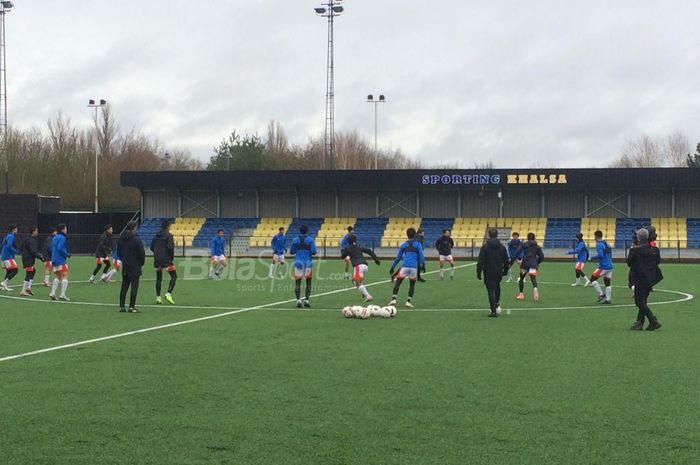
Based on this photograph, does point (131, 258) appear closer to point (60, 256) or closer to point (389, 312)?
point (60, 256)

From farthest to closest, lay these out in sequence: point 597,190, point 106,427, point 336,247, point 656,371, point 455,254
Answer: point 597,190, point 336,247, point 455,254, point 656,371, point 106,427

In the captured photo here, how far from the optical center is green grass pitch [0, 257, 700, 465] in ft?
24.3

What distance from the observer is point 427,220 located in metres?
64.1

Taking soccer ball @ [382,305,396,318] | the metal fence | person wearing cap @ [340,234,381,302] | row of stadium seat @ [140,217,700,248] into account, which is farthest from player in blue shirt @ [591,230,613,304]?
row of stadium seat @ [140,217,700,248]

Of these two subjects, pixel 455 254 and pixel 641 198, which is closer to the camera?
pixel 455 254

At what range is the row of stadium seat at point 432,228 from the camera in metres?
58.2

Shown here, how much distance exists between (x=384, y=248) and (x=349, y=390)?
1897 inches

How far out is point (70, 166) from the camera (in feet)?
295

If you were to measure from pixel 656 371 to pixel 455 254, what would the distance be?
4323cm

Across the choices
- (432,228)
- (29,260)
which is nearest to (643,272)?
(29,260)

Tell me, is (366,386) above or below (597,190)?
below

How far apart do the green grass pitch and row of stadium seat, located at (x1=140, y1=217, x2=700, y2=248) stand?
4003 centimetres

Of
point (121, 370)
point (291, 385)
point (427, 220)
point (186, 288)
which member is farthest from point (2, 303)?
point (427, 220)

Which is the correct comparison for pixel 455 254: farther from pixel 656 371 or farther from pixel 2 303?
pixel 656 371
